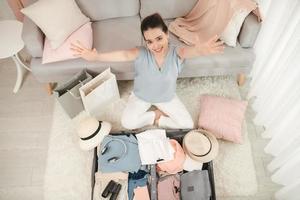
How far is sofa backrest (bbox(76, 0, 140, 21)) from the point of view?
2406mm

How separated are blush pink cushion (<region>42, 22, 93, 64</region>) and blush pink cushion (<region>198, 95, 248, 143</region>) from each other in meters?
0.99

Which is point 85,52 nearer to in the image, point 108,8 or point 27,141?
point 108,8

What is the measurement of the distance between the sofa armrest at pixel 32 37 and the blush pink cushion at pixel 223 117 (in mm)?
1279

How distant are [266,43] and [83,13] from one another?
1.38m

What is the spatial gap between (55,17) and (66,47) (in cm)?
22

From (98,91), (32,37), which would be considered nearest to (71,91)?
(98,91)

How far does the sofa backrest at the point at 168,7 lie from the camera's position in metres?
2.43

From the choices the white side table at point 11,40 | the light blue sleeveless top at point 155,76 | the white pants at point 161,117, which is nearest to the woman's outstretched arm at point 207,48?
the light blue sleeveless top at point 155,76

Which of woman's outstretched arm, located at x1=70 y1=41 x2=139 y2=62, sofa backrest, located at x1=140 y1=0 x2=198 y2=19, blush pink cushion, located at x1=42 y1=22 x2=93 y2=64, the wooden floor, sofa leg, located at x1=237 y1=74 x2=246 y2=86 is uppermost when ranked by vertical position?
sofa backrest, located at x1=140 y1=0 x2=198 y2=19

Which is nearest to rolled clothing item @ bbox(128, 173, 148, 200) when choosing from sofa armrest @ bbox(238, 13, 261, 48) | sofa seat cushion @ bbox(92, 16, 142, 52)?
sofa seat cushion @ bbox(92, 16, 142, 52)

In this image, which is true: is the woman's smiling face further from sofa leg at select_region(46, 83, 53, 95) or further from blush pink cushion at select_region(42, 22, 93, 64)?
sofa leg at select_region(46, 83, 53, 95)

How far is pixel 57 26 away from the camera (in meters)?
2.25

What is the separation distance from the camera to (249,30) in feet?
7.27

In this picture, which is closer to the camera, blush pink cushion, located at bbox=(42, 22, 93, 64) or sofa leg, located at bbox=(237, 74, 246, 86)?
blush pink cushion, located at bbox=(42, 22, 93, 64)
